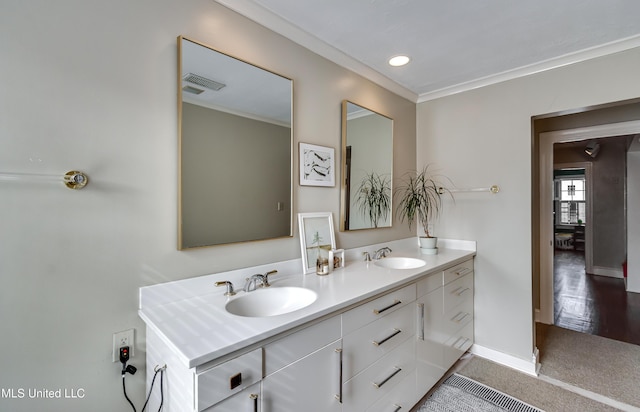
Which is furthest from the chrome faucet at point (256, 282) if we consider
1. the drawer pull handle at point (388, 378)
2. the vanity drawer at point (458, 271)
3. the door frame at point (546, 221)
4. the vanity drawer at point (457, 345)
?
the door frame at point (546, 221)

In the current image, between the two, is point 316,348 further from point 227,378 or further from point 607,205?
point 607,205

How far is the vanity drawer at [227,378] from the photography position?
90cm

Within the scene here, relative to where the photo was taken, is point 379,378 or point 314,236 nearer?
point 379,378

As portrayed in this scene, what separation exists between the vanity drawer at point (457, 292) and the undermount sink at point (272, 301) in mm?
1253

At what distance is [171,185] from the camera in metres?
1.37

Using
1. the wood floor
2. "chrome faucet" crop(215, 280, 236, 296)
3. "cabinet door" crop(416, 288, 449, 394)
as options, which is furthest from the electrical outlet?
the wood floor

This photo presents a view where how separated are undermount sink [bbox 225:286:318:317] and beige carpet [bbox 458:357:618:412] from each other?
175 cm

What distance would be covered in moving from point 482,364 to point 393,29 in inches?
108

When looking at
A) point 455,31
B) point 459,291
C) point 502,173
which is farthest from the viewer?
point 502,173

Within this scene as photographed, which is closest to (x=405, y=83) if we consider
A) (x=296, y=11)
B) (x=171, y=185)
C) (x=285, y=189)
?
(x=296, y=11)

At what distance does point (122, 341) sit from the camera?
3.97ft

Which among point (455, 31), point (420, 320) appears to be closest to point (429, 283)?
point (420, 320)

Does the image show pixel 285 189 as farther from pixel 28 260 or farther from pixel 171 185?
pixel 28 260

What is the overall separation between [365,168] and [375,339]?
1.33 m
